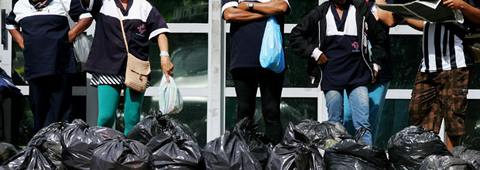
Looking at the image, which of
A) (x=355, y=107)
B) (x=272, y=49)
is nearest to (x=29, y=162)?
(x=272, y=49)

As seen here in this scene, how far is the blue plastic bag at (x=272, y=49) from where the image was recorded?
5.47m

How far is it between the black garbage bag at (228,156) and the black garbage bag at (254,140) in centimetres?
15

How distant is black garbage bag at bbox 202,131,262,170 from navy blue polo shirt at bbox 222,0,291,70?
0.81 meters

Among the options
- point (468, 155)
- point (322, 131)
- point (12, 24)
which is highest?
point (12, 24)

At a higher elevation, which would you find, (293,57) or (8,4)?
(8,4)

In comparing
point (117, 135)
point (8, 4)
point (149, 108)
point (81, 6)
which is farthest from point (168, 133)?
point (8, 4)

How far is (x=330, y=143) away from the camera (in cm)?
536

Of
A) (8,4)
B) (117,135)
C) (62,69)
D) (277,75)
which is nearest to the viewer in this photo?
(117,135)

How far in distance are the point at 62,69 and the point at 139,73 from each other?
811 millimetres

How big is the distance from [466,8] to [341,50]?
3.28 feet

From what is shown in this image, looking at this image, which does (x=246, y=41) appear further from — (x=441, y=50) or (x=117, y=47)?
(x=441, y=50)

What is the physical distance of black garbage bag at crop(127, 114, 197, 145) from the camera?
5.50 metres

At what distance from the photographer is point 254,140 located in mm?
5203

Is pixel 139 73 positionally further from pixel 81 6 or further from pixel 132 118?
pixel 81 6
